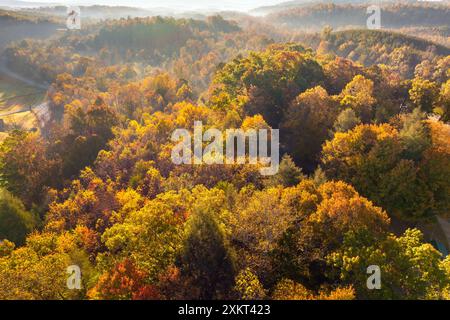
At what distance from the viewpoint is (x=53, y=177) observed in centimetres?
6444

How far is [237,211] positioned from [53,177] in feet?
135

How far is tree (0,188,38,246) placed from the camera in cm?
4938

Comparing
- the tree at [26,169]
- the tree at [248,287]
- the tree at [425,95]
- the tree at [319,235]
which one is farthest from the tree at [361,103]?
the tree at [26,169]

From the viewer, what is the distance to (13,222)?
49.8 meters

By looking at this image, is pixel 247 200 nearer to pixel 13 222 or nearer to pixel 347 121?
pixel 347 121

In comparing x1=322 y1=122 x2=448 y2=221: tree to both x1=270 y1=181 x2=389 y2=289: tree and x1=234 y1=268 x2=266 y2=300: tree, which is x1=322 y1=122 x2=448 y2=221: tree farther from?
x1=234 y1=268 x2=266 y2=300: tree

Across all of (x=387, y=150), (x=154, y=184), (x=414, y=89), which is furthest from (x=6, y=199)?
(x=414, y=89)

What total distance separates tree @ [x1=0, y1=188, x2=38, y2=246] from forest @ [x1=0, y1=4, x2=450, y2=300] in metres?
0.17

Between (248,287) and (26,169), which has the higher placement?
(248,287)

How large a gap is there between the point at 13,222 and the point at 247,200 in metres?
32.9

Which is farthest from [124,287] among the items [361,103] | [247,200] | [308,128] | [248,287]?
[361,103]

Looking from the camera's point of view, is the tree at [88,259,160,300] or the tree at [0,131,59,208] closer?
the tree at [88,259,160,300]

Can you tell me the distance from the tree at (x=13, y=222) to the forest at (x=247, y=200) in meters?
0.17

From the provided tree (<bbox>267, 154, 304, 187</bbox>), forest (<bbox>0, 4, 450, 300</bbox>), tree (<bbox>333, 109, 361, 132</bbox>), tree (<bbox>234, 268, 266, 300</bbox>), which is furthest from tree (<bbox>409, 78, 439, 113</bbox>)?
tree (<bbox>234, 268, 266, 300</bbox>)
